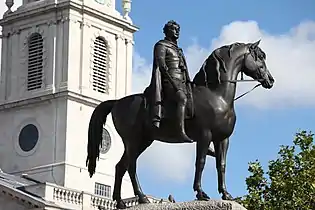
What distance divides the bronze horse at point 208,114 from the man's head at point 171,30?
86cm

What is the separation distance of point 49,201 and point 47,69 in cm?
1593

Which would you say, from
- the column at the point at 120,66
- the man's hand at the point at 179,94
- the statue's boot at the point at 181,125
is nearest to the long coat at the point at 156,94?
the man's hand at the point at 179,94

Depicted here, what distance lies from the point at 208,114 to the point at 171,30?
182 cm

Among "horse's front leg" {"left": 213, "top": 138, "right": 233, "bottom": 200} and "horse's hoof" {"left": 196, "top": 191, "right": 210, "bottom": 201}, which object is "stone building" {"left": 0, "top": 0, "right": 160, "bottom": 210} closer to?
"horse's front leg" {"left": 213, "top": 138, "right": 233, "bottom": 200}

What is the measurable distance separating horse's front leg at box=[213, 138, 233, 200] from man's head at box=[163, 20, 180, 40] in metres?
2.14

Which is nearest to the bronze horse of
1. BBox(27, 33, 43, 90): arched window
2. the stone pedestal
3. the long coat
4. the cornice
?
the long coat

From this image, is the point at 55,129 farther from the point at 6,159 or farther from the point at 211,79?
the point at 211,79

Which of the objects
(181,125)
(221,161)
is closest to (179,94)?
(181,125)

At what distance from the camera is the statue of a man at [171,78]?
21.7 m

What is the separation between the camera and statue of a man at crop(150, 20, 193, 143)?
21.7 m

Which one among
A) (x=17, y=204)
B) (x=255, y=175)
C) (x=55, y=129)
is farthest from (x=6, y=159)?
(x=255, y=175)

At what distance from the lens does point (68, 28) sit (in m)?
87.1

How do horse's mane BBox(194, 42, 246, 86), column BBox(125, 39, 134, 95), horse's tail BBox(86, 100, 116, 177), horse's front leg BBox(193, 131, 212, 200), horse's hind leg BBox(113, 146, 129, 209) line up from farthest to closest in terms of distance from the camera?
column BBox(125, 39, 134, 95) < horse's tail BBox(86, 100, 116, 177) < horse's hind leg BBox(113, 146, 129, 209) < horse's mane BBox(194, 42, 246, 86) < horse's front leg BBox(193, 131, 212, 200)

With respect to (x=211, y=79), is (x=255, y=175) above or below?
above
